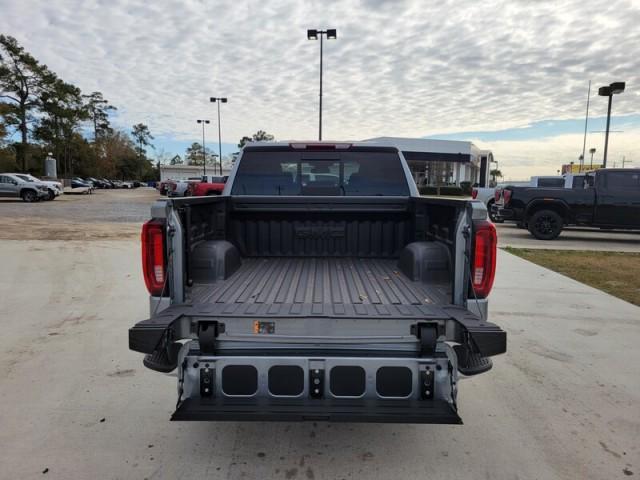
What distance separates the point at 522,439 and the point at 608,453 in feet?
1.67

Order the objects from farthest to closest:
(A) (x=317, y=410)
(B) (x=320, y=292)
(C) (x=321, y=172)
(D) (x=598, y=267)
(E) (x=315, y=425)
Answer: (D) (x=598, y=267) → (C) (x=321, y=172) → (E) (x=315, y=425) → (B) (x=320, y=292) → (A) (x=317, y=410)

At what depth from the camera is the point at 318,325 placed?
2.66 meters

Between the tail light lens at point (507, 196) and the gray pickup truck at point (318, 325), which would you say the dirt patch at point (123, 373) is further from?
the tail light lens at point (507, 196)

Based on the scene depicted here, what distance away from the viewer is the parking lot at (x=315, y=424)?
112 inches

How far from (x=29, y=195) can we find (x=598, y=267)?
3270 cm

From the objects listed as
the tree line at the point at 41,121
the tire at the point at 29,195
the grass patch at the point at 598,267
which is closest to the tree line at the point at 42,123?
the tree line at the point at 41,121

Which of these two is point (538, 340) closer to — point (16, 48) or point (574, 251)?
point (574, 251)

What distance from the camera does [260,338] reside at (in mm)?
2707

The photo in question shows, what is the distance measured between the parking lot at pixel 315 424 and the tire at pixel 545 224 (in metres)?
8.20

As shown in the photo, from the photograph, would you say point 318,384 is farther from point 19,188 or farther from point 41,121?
point 41,121

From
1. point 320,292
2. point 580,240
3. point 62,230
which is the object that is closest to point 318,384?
point 320,292

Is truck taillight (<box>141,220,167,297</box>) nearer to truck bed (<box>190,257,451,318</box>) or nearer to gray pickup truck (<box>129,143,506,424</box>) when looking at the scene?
gray pickup truck (<box>129,143,506,424</box>)

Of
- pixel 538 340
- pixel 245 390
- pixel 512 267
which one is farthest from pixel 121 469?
pixel 512 267

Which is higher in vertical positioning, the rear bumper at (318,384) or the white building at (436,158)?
the white building at (436,158)
